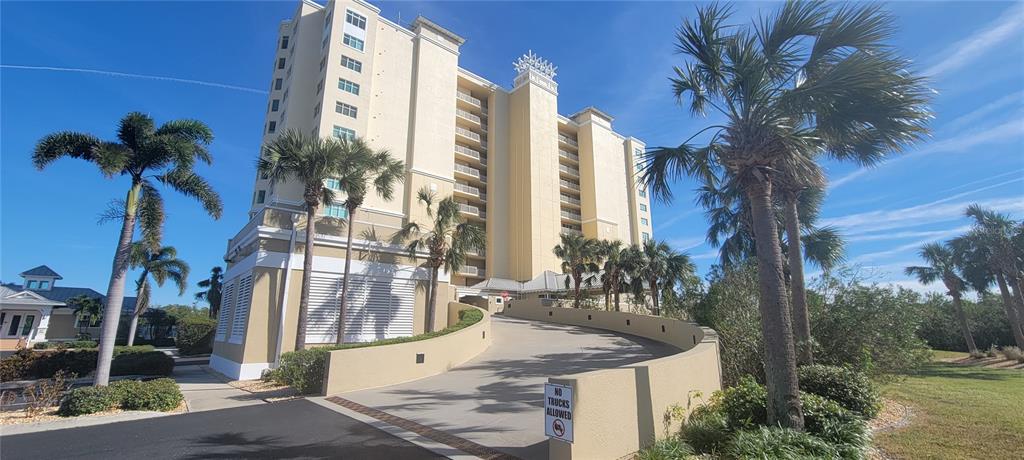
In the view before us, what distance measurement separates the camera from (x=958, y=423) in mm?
8156

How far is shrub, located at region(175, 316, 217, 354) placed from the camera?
29202 millimetres

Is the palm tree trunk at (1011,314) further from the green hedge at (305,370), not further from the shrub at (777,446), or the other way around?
the green hedge at (305,370)

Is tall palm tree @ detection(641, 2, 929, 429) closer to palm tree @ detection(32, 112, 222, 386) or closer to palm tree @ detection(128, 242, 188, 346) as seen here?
palm tree @ detection(32, 112, 222, 386)

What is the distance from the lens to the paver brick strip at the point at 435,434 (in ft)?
20.4

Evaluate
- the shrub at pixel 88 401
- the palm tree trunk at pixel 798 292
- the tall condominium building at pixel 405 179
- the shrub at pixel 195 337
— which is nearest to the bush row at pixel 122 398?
the shrub at pixel 88 401

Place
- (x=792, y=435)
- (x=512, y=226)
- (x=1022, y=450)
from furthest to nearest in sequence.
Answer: (x=512, y=226) < (x=1022, y=450) < (x=792, y=435)

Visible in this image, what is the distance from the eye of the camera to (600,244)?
115 feet

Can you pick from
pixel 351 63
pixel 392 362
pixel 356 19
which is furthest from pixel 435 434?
pixel 356 19

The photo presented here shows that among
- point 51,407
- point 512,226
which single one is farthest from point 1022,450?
point 512,226

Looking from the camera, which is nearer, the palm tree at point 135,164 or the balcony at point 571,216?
the palm tree at point 135,164

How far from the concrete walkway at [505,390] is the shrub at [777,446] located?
8.27 feet

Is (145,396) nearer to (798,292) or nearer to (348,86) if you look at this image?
(798,292)

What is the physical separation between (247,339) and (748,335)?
1639 centimetres

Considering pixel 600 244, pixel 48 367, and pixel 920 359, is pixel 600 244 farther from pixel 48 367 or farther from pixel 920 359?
pixel 48 367
